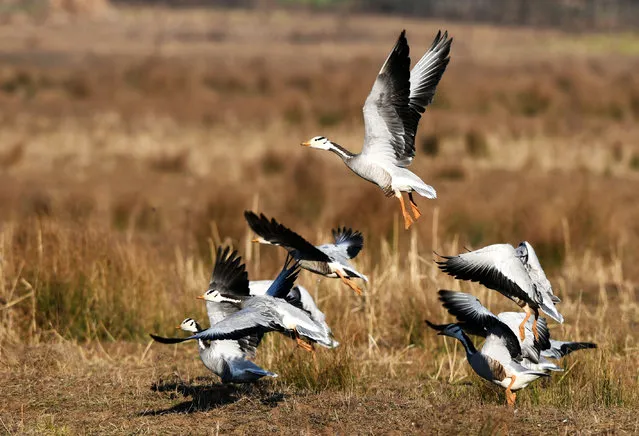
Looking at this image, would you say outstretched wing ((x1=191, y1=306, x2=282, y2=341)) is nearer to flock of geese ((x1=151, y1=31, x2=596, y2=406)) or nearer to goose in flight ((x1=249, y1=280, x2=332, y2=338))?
flock of geese ((x1=151, y1=31, x2=596, y2=406))

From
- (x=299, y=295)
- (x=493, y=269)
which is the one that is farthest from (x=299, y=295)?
(x=493, y=269)

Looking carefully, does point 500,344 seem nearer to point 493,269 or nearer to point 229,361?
point 493,269

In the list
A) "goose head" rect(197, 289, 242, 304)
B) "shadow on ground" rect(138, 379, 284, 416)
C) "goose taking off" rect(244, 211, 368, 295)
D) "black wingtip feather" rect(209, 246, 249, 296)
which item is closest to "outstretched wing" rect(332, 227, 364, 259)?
"goose taking off" rect(244, 211, 368, 295)

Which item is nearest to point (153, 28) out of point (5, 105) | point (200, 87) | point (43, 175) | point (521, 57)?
point (521, 57)

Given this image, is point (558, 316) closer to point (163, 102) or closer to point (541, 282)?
point (541, 282)

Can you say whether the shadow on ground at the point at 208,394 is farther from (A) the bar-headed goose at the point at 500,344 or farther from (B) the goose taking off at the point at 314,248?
(A) the bar-headed goose at the point at 500,344

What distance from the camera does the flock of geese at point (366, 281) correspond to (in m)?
7.48

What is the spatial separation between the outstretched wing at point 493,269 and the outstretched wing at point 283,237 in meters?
0.86

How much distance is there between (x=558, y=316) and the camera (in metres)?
7.61

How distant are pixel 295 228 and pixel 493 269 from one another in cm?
787

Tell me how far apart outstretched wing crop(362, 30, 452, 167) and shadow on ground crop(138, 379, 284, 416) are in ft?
6.17

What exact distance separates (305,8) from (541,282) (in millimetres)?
104479

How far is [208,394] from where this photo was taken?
880cm

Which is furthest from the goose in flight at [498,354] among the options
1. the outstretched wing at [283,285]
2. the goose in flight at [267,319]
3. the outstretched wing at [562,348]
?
the outstretched wing at [283,285]
